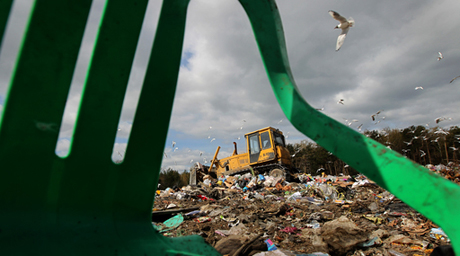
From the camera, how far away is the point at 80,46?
31.9 inches

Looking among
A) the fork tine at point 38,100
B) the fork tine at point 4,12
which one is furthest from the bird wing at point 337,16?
the fork tine at point 4,12

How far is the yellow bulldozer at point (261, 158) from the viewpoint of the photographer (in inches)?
411

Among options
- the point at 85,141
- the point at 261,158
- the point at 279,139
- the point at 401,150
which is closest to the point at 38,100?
the point at 85,141

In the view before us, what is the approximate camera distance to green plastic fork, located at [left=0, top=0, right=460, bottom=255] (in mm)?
728

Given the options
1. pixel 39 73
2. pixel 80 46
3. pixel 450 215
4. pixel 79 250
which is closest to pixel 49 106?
pixel 39 73

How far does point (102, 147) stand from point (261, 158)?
1016 centimetres

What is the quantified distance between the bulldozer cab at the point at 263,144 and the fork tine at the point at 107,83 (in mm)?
9853

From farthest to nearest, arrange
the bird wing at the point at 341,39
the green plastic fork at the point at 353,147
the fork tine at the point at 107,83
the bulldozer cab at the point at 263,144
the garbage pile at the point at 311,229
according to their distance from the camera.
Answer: the bulldozer cab at the point at 263,144
the garbage pile at the point at 311,229
the bird wing at the point at 341,39
the fork tine at the point at 107,83
the green plastic fork at the point at 353,147

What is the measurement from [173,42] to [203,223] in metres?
3.22

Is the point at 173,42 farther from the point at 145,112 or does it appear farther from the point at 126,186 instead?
the point at 126,186

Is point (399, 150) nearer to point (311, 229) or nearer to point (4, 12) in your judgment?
point (311, 229)

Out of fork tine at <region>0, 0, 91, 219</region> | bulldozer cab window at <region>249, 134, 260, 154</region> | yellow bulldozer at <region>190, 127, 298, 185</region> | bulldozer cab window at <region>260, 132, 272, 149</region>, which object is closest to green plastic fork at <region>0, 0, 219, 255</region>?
fork tine at <region>0, 0, 91, 219</region>

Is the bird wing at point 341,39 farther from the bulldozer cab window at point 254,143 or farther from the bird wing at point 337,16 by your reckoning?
the bulldozer cab window at point 254,143

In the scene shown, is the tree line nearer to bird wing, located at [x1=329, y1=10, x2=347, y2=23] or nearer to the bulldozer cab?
the bulldozer cab
